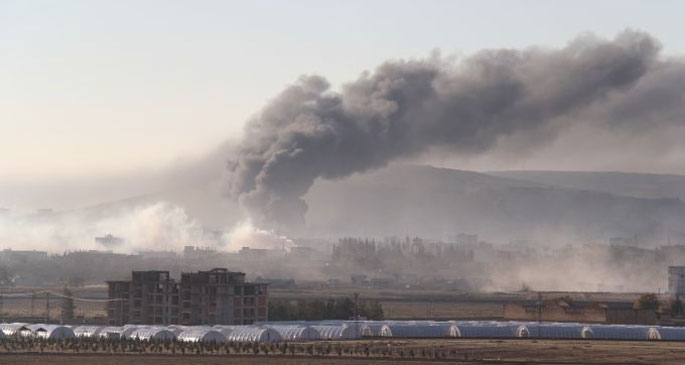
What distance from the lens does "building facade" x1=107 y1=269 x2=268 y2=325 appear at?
119 meters

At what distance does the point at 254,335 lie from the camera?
319 feet

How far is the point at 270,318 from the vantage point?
406 feet

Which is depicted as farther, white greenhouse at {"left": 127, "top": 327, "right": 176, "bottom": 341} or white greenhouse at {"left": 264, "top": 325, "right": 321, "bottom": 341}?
white greenhouse at {"left": 264, "top": 325, "right": 321, "bottom": 341}

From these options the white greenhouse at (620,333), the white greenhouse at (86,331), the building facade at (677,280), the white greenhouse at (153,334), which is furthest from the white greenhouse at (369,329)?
the building facade at (677,280)

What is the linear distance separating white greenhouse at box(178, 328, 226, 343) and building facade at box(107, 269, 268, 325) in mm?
19636

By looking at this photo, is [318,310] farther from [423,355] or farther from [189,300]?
[423,355]

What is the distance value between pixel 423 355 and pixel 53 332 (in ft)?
97.0

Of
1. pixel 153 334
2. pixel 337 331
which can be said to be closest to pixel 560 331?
pixel 337 331

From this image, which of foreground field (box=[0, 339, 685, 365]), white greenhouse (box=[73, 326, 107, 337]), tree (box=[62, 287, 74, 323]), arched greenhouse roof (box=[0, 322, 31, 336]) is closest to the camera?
foreground field (box=[0, 339, 685, 365])

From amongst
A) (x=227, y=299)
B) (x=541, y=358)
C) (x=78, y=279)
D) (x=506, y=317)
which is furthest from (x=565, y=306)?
(x=78, y=279)

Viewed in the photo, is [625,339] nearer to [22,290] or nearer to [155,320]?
[155,320]

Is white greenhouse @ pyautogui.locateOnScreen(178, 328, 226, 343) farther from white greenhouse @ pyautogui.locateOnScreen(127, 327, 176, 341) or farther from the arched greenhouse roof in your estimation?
the arched greenhouse roof

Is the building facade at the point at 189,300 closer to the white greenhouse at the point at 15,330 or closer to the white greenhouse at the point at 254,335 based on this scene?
the white greenhouse at the point at 15,330

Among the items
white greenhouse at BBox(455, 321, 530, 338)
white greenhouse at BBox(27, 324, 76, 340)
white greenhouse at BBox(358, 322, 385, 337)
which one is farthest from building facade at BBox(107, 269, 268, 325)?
white greenhouse at BBox(455, 321, 530, 338)
